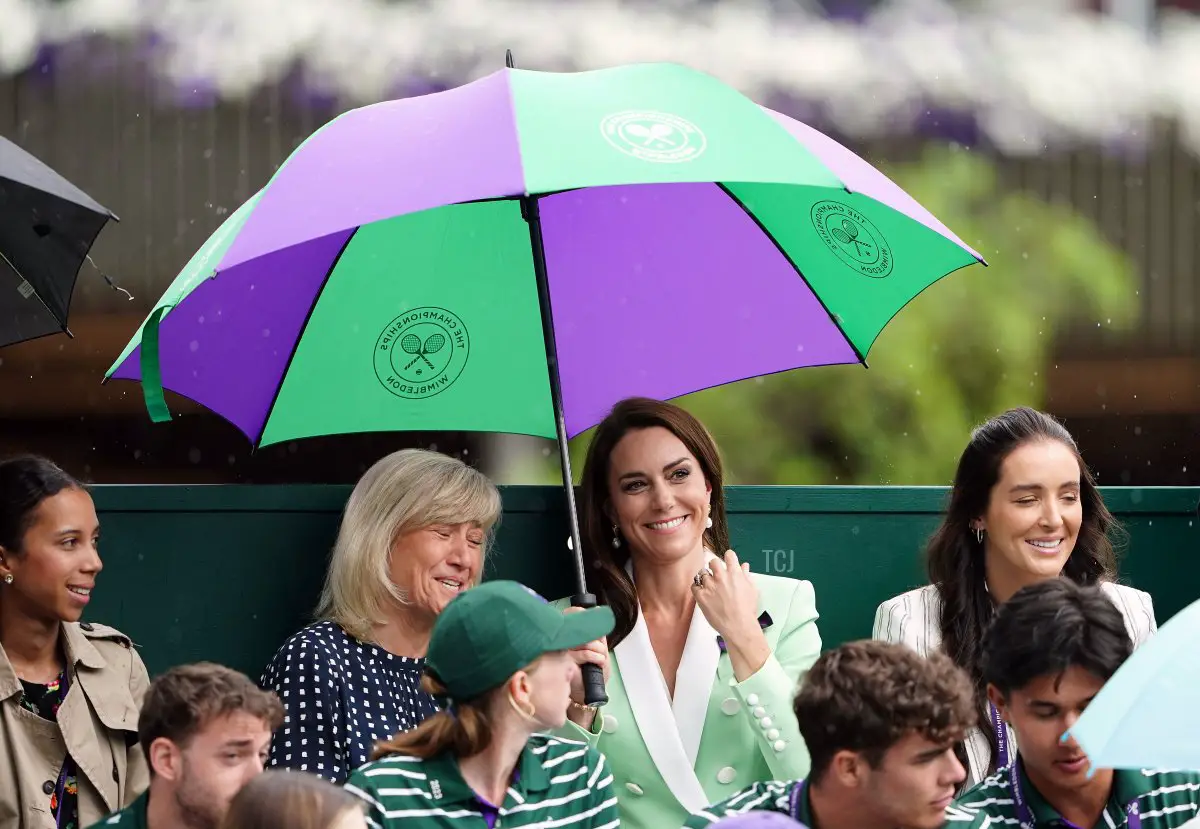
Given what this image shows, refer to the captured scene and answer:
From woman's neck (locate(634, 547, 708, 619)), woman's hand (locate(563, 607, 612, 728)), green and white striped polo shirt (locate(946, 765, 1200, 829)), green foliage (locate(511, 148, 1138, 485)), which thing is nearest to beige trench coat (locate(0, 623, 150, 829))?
woman's hand (locate(563, 607, 612, 728))

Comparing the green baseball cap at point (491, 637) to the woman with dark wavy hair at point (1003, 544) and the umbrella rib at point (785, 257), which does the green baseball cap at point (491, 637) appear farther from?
the umbrella rib at point (785, 257)

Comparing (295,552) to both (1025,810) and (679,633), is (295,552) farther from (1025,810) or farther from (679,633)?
(1025,810)

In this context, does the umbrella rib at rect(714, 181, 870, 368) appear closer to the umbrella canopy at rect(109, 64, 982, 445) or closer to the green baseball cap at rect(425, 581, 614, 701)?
the umbrella canopy at rect(109, 64, 982, 445)

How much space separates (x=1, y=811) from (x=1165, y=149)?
5.90 m

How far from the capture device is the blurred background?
6824 mm

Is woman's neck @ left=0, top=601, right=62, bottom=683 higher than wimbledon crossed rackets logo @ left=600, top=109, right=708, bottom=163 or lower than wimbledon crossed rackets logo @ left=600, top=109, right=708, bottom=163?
lower

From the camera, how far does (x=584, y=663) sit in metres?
3.69

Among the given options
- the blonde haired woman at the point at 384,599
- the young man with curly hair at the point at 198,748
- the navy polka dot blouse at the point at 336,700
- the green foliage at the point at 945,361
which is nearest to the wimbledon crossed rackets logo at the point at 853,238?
the blonde haired woman at the point at 384,599

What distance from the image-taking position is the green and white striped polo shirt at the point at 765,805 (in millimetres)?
3049

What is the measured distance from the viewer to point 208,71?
714 cm

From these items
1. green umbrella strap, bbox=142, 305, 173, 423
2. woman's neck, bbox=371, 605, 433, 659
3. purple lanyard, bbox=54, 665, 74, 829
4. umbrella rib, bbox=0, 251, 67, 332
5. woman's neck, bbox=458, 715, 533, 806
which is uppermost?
umbrella rib, bbox=0, 251, 67, 332

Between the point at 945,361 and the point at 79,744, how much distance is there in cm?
526

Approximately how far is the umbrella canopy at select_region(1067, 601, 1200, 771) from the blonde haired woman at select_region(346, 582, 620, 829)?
3.32ft

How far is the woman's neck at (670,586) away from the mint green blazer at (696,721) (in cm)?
10
